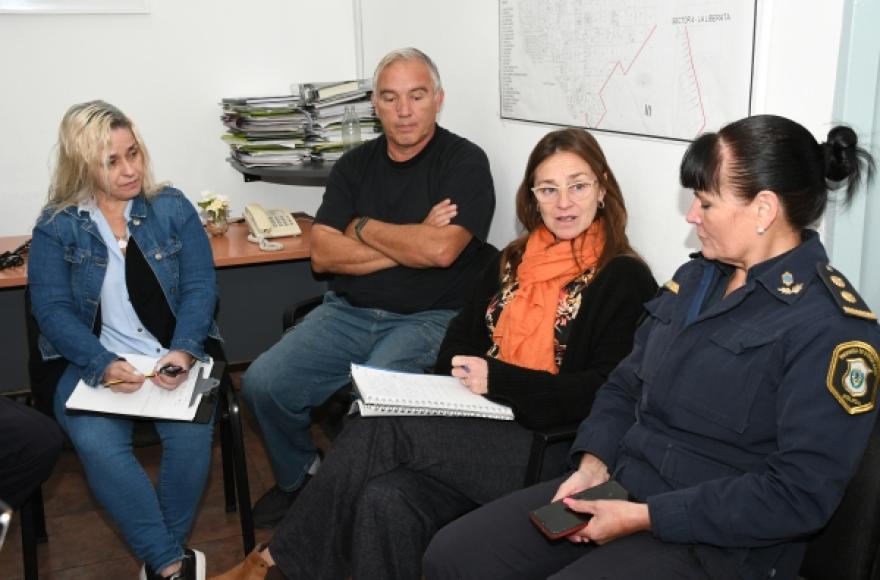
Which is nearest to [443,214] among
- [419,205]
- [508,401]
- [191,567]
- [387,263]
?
[419,205]

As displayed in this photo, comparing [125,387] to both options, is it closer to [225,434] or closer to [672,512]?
[225,434]

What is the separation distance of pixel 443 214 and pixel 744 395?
54.4 inches

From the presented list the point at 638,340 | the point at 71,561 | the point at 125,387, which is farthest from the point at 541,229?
the point at 71,561

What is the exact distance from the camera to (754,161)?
1.53 m

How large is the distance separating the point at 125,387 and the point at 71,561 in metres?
0.68

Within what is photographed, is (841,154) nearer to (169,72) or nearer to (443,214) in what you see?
(443,214)

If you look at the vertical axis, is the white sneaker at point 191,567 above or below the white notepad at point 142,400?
below

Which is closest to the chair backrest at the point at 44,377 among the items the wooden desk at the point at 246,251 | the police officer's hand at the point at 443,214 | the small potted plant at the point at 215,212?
the wooden desk at the point at 246,251

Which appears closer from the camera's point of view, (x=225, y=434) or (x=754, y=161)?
(x=754, y=161)

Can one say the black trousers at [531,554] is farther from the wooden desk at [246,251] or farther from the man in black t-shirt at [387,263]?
the wooden desk at [246,251]

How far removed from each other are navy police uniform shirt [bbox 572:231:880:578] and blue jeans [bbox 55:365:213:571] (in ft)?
4.12

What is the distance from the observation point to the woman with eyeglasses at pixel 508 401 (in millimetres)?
1995

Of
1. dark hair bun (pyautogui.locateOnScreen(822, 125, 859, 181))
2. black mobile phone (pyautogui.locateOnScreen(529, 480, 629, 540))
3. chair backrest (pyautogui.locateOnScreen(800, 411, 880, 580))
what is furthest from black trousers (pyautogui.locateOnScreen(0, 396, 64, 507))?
dark hair bun (pyautogui.locateOnScreen(822, 125, 859, 181))

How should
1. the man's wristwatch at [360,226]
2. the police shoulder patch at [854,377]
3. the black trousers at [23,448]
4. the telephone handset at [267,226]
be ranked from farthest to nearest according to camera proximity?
the telephone handset at [267,226] → the man's wristwatch at [360,226] → the black trousers at [23,448] → the police shoulder patch at [854,377]
